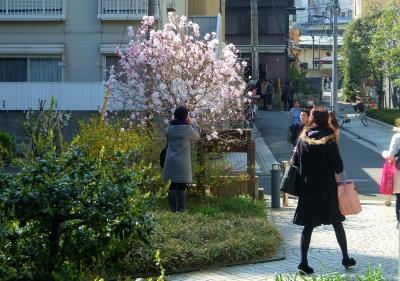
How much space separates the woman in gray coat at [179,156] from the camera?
1040cm

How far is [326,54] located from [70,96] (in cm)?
6679

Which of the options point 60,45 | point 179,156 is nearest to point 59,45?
point 60,45

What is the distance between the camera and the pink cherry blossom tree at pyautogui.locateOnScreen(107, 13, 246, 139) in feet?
38.8

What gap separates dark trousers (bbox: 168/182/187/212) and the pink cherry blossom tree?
1.44 meters

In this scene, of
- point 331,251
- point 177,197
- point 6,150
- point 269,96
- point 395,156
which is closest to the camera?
point 6,150

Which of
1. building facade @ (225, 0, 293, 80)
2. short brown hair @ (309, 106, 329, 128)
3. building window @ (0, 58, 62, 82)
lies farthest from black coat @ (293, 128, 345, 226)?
building facade @ (225, 0, 293, 80)

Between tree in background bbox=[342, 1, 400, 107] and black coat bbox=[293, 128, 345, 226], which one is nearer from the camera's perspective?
black coat bbox=[293, 128, 345, 226]

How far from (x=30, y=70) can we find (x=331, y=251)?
1505 centimetres

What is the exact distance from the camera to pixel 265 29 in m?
51.0

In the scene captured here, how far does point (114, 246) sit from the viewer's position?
6336 millimetres

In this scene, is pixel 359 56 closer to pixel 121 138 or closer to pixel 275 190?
pixel 275 190

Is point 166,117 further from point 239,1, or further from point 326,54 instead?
point 326,54

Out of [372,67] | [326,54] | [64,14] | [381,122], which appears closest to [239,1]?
[372,67]

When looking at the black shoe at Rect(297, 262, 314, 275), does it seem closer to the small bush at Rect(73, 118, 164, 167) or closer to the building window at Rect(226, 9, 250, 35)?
the small bush at Rect(73, 118, 164, 167)
